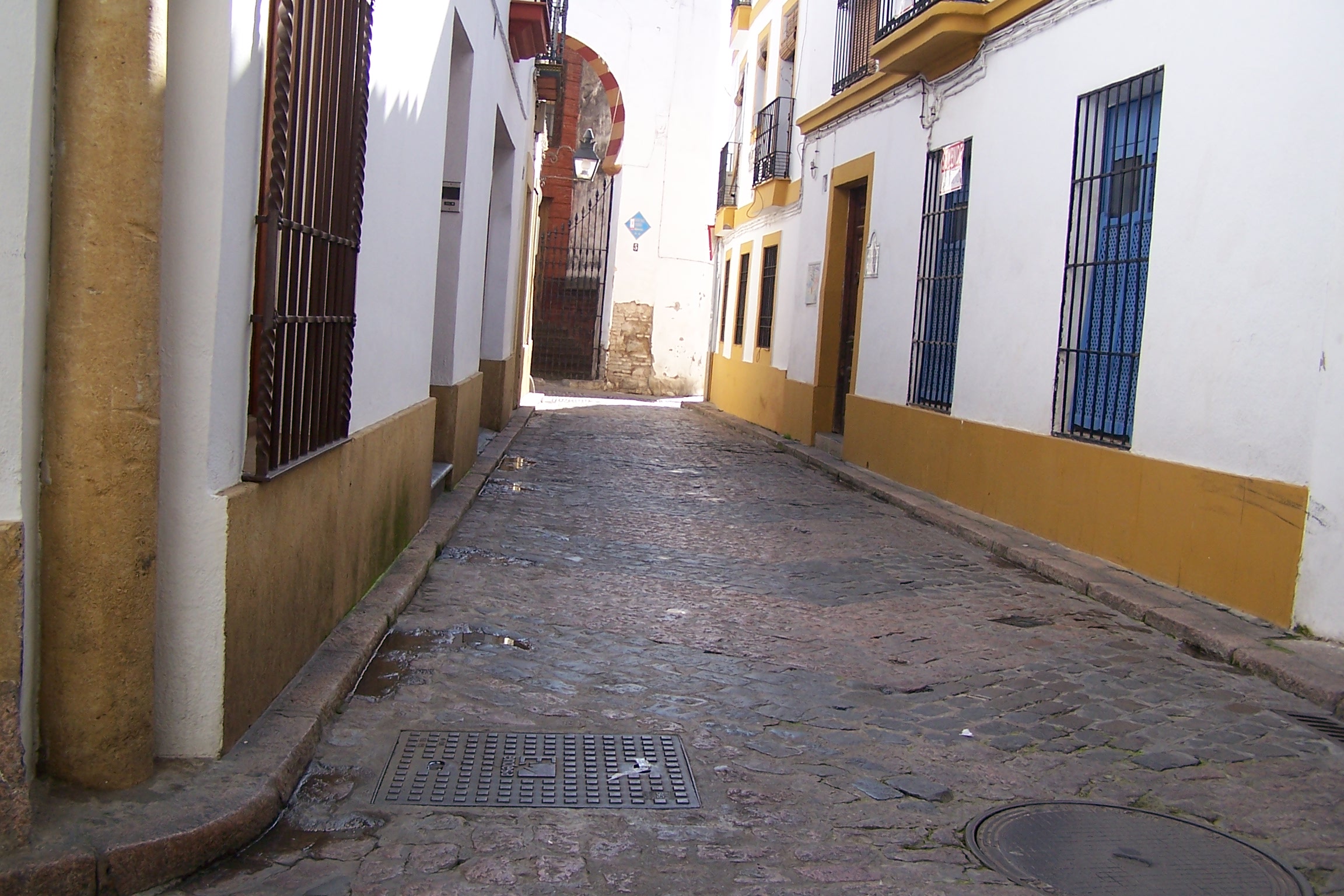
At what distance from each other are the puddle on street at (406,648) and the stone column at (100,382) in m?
1.44

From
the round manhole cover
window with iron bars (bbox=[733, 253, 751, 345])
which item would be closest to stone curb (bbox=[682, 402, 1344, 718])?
the round manhole cover

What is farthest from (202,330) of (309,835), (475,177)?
(475,177)

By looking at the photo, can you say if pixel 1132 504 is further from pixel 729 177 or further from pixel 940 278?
pixel 729 177

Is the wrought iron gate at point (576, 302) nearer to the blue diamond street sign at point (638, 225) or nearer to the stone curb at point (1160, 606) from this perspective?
the blue diamond street sign at point (638, 225)

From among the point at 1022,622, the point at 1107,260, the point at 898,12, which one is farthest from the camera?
the point at 898,12

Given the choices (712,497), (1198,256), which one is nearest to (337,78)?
(1198,256)

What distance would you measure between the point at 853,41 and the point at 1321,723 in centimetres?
1104

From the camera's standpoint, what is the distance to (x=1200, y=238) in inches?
272

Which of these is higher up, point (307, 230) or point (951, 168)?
point (951, 168)

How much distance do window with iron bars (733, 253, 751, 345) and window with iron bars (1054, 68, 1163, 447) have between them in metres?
11.8

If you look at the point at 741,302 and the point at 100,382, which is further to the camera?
the point at 741,302

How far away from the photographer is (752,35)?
21062 millimetres

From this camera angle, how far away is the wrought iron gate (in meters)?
25.8

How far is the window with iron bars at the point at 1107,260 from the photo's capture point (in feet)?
25.2
